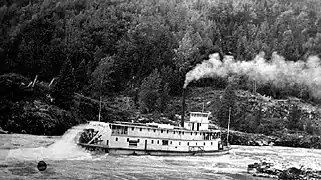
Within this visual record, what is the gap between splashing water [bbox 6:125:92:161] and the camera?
153ft

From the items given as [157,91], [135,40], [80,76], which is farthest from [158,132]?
[135,40]

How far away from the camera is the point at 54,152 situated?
52.0m

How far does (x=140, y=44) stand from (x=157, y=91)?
26484mm

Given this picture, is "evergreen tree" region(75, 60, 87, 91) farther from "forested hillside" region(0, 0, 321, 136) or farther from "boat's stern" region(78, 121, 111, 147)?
"boat's stern" region(78, 121, 111, 147)

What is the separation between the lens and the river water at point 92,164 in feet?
134

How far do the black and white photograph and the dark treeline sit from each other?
1.22 feet

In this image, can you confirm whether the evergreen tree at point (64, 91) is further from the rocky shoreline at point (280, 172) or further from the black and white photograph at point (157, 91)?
the rocky shoreline at point (280, 172)

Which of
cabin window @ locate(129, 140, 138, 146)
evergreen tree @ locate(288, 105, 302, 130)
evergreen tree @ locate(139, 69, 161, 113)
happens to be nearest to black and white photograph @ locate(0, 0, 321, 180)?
cabin window @ locate(129, 140, 138, 146)

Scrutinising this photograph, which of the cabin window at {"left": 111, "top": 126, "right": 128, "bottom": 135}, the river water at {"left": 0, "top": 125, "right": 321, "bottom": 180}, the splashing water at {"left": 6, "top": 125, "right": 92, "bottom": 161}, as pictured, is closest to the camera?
the river water at {"left": 0, "top": 125, "right": 321, "bottom": 180}

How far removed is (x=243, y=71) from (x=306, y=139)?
34419 mm

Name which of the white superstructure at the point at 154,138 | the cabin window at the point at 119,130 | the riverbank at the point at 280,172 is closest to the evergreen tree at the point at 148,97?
the white superstructure at the point at 154,138

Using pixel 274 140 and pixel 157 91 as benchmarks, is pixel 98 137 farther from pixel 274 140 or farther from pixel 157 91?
pixel 274 140

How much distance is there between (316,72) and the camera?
425ft

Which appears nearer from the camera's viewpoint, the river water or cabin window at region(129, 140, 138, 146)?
the river water
